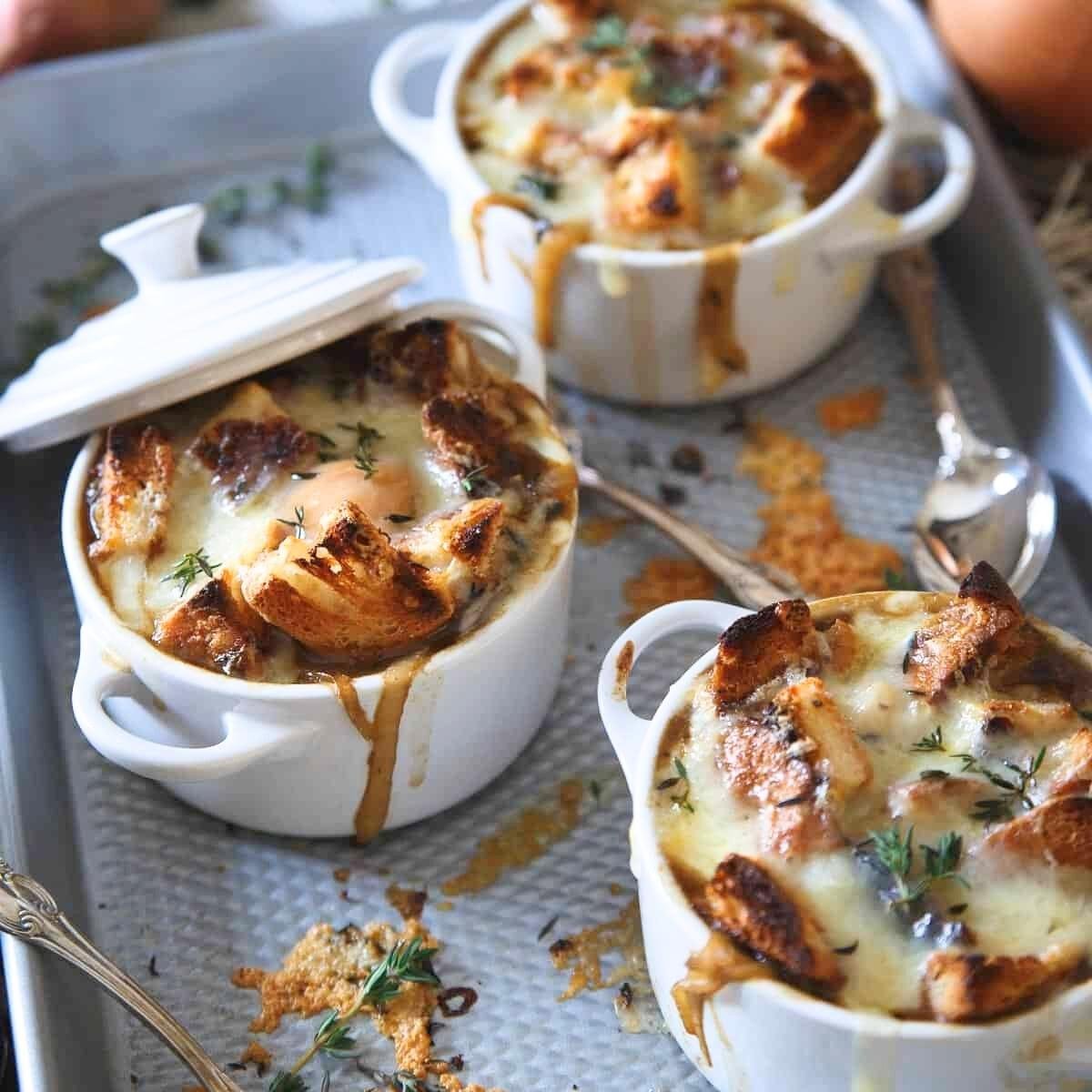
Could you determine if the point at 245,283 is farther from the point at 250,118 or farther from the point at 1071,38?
the point at 1071,38

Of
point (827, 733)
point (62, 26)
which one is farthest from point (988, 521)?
point (62, 26)

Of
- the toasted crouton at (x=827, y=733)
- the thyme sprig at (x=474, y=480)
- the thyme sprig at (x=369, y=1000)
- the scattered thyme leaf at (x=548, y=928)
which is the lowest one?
the scattered thyme leaf at (x=548, y=928)

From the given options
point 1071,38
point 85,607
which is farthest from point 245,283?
point 1071,38

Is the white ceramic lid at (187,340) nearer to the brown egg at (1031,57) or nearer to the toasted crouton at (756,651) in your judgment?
the toasted crouton at (756,651)

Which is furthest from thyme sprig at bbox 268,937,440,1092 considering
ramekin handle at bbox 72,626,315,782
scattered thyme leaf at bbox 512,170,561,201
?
scattered thyme leaf at bbox 512,170,561,201

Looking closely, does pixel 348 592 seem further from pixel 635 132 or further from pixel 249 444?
pixel 635 132

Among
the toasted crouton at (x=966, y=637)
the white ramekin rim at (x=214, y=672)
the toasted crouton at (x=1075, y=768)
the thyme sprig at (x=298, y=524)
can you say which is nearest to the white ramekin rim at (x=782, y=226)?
the white ramekin rim at (x=214, y=672)

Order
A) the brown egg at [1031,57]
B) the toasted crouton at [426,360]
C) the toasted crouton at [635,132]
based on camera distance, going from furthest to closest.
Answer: the brown egg at [1031,57], the toasted crouton at [635,132], the toasted crouton at [426,360]
